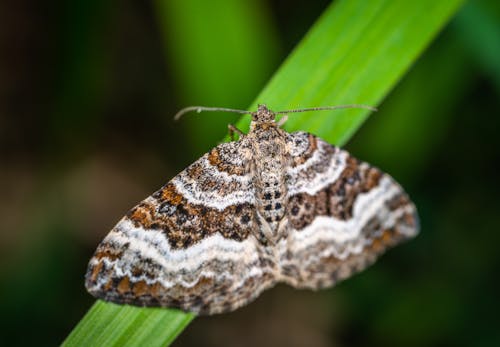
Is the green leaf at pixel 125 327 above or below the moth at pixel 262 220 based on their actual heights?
below

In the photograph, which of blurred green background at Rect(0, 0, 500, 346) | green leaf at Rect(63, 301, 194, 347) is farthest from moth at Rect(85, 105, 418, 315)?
blurred green background at Rect(0, 0, 500, 346)

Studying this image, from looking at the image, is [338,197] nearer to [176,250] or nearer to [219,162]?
[219,162]

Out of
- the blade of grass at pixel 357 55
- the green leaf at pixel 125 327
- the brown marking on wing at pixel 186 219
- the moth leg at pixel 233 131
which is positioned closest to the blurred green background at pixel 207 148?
the moth leg at pixel 233 131

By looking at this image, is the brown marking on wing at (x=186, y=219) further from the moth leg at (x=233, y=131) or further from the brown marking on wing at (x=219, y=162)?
the moth leg at (x=233, y=131)

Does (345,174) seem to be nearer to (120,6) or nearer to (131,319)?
(131,319)

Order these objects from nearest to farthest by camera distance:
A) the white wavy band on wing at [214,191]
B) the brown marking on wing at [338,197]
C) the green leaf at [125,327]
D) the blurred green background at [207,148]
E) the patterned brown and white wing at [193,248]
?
1. the green leaf at [125,327]
2. the patterned brown and white wing at [193,248]
3. the white wavy band on wing at [214,191]
4. the brown marking on wing at [338,197]
5. the blurred green background at [207,148]

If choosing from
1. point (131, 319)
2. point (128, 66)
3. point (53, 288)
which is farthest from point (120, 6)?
point (131, 319)

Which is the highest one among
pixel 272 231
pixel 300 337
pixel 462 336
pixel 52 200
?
pixel 462 336
